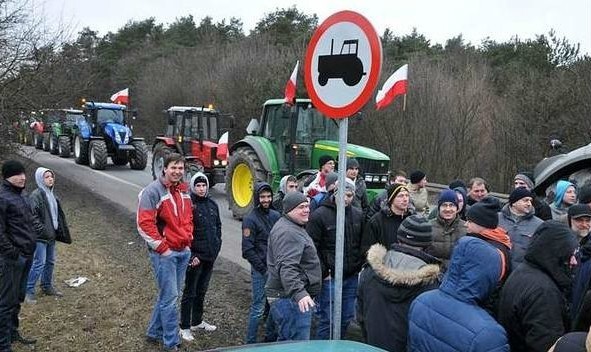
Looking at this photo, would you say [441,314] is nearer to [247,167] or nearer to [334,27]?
[334,27]

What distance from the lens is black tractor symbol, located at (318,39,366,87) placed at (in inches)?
131

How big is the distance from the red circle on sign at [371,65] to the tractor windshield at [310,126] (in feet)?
24.7

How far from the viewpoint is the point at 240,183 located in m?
12.2

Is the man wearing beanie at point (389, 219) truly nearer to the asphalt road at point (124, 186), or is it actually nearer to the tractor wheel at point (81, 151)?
the asphalt road at point (124, 186)

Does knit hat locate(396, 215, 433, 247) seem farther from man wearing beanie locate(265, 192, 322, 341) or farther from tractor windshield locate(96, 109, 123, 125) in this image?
tractor windshield locate(96, 109, 123, 125)

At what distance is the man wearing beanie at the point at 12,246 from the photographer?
475cm

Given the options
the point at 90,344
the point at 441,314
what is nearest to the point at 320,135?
the point at 90,344

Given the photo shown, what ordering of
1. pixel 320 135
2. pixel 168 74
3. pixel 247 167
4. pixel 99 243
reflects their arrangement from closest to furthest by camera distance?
pixel 99 243, pixel 320 135, pixel 247 167, pixel 168 74

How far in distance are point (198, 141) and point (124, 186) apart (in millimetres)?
2657

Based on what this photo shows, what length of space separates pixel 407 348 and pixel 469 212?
35.3 inches

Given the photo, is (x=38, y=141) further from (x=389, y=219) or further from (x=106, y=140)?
(x=389, y=219)

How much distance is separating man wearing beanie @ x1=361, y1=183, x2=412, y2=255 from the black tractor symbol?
169cm

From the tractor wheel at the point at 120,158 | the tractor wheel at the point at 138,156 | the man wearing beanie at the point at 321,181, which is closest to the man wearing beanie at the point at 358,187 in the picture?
the man wearing beanie at the point at 321,181

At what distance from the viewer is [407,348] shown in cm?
318
